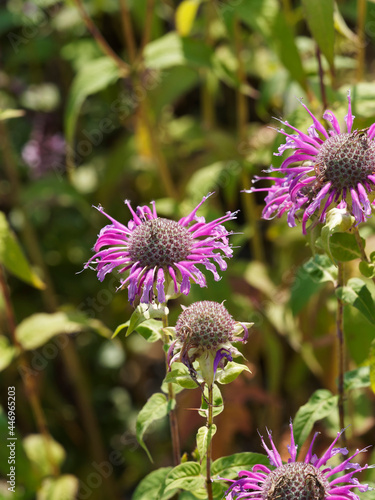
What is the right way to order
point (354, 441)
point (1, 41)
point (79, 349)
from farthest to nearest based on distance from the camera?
point (1, 41)
point (79, 349)
point (354, 441)

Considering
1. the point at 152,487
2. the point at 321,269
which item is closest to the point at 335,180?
the point at 321,269

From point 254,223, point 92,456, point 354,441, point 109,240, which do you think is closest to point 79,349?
point 92,456

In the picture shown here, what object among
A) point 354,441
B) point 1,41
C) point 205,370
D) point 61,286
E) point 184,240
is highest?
point 1,41

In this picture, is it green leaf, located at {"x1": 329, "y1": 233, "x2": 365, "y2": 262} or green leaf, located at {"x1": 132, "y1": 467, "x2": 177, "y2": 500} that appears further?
green leaf, located at {"x1": 132, "y1": 467, "x2": 177, "y2": 500}

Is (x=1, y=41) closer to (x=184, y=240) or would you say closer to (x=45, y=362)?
(x=45, y=362)

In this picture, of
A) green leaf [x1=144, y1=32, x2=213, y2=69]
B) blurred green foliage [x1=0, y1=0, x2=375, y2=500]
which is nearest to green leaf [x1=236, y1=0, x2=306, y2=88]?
Result: blurred green foliage [x1=0, y1=0, x2=375, y2=500]

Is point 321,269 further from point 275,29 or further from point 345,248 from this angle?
point 275,29

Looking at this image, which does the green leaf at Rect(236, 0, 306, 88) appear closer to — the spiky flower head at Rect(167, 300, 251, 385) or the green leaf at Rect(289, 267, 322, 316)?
the green leaf at Rect(289, 267, 322, 316)
